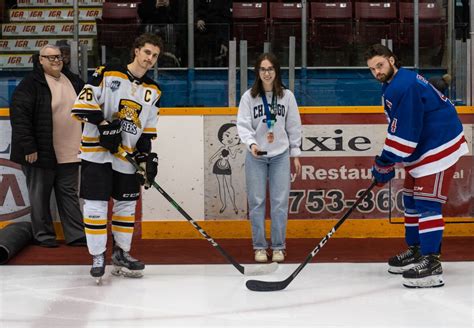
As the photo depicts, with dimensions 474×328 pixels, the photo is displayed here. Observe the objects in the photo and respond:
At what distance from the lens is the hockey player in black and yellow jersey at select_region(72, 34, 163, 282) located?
15.0 feet

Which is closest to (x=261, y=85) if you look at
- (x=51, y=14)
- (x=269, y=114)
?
(x=269, y=114)

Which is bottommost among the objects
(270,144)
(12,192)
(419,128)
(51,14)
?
(12,192)

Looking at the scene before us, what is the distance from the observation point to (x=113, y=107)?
466 centimetres

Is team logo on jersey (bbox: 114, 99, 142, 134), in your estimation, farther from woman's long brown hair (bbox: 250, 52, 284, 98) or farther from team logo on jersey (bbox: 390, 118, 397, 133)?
team logo on jersey (bbox: 390, 118, 397, 133)

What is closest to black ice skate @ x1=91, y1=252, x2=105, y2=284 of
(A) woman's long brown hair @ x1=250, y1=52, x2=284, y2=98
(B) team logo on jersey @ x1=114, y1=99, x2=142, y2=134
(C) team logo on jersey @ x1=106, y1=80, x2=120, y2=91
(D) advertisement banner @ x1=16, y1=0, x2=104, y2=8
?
(B) team logo on jersey @ x1=114, y1=99, x2=142, y2=134

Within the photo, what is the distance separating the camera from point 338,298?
4.26 metres

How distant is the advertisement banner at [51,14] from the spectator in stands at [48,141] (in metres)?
2.12

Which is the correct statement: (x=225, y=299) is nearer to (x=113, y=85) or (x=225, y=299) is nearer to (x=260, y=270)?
(x=260, y=270)

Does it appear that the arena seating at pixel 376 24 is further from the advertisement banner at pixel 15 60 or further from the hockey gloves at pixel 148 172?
the hockey gloves at pixel 148 172

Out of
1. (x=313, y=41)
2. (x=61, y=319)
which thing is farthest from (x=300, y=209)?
(x=61, y=319)

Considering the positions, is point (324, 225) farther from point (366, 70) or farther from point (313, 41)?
point (313, 41)

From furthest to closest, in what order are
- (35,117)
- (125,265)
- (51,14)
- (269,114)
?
(51,14)
(35,117)
(269,114)
(125,265)

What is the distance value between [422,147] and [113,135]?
159 cm

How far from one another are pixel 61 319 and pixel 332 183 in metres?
2.77
